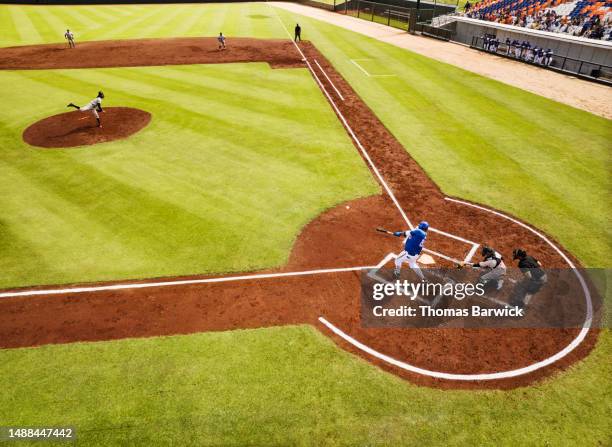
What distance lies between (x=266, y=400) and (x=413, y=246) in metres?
5.45

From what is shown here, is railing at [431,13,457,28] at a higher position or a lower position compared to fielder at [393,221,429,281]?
higher

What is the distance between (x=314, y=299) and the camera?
1024 centimetres

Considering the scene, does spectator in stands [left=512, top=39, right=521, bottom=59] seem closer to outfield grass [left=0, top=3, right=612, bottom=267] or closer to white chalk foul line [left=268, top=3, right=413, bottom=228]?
outfield grass [left=0, top=3, right=612, bottom=267]

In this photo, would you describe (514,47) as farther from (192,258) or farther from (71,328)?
(71,328)

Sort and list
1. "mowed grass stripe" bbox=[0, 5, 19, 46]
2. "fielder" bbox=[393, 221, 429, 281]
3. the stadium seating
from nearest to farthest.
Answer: "fielder" bbox=[393, 221, 429, 281] → the stadium seating → "mowed grass stripe" bbox=[0, 5, 19, 46]

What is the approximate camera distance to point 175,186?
15.1m

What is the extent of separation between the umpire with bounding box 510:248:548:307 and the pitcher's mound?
62.6ft

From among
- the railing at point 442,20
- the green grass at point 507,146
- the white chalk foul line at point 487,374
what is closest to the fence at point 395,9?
the railing at point 442,20

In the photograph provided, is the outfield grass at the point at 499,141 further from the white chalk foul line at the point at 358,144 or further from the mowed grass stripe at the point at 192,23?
the mowed grass stripe at the point at 192,23

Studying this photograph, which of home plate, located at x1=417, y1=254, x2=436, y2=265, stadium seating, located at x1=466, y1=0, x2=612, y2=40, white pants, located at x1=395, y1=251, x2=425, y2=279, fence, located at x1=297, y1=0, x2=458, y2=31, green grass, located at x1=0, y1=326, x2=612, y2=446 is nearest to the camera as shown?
green grass, located at x1=0, y1=326, x2=612, y2=446

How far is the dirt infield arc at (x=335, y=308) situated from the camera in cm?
881

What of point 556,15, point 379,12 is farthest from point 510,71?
point 379,12

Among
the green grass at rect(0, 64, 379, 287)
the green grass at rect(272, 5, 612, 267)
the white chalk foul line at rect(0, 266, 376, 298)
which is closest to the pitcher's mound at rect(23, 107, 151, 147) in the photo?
the green grass at rect(0, 64, 379, 287)

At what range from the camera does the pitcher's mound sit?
1889cm
